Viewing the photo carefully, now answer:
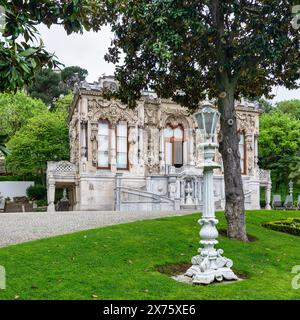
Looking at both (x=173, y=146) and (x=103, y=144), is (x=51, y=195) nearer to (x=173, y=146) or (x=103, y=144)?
(x=103, y=144)

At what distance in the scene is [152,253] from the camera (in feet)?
37.3

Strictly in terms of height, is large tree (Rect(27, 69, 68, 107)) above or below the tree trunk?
above

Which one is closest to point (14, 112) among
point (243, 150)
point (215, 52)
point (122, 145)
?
point (122, 145)

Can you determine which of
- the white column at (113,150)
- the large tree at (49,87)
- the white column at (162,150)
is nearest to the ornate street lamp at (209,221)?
the white column at (113,150)

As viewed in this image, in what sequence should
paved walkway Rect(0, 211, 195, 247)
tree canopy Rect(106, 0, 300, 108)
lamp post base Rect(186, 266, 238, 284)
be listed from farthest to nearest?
paved walkway Rect(0, 211, 195, 247)
tree canopy Rect(106, 0, 300, 108)
lamp post base Rect(186, 266, 238, 284)

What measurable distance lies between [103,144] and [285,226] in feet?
53.5

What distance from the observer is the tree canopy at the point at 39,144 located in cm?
3697

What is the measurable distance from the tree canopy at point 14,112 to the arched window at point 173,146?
14385 millimetres

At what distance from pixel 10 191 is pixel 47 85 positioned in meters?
20.5

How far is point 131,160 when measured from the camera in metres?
31.4

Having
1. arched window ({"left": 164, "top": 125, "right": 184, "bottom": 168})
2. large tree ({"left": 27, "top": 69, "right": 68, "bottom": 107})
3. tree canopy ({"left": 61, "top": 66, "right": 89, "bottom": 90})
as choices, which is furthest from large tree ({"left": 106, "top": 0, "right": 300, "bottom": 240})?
tree canopy ({"left": 61, "top": 66, "right": 89, "bottom": 90})

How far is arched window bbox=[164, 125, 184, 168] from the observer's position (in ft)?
109

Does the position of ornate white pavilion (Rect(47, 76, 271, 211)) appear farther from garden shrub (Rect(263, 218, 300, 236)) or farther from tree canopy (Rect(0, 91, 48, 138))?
garden shrub (Rect(263, 218, 300, 236))

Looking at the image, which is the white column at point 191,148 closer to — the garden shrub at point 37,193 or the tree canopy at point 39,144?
the tree canopy at point 39,144
